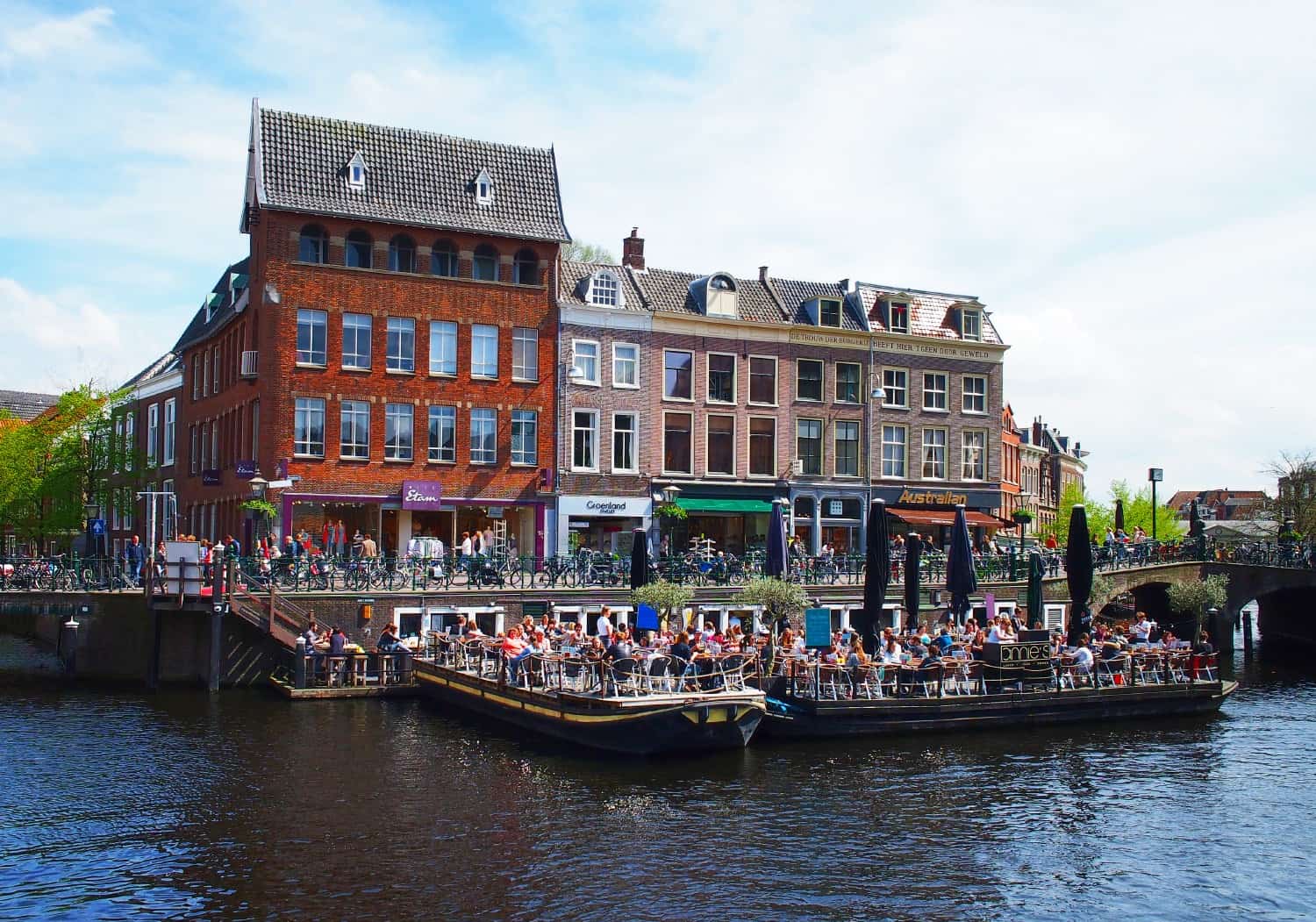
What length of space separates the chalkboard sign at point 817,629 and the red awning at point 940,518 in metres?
16.6

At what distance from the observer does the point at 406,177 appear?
46375mm

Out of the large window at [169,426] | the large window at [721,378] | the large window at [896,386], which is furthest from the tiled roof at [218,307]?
the large window at [896,386]

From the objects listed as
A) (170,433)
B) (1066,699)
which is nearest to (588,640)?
(1066,699)

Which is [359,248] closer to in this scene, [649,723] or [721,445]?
[721,445]

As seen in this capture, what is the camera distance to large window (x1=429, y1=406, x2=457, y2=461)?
45719 millimetres

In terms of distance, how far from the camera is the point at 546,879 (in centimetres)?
1769

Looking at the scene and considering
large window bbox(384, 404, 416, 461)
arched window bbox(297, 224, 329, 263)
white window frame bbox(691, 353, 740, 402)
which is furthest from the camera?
white window frame bbox(691, 353, 740, 402)

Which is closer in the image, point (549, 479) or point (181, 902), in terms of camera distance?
point (181, 902)

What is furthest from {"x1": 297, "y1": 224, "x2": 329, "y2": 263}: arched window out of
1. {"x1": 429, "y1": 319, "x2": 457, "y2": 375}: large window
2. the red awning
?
the red awning

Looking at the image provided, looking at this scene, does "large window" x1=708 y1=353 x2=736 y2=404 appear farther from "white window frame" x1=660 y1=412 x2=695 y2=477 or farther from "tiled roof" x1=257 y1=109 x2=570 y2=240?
"tiled roof" x1=257 y1=109 x2=570 y2=240

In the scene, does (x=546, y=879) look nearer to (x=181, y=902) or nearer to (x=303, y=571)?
(x=181, y=902)

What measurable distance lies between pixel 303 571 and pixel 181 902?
20.4m

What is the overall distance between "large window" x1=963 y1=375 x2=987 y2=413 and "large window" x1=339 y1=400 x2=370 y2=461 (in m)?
28.0

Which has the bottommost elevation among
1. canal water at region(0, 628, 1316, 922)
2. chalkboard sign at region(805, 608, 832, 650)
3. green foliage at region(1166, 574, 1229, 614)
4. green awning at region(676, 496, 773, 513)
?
canal water at region(0, 628, 1316, 922)
